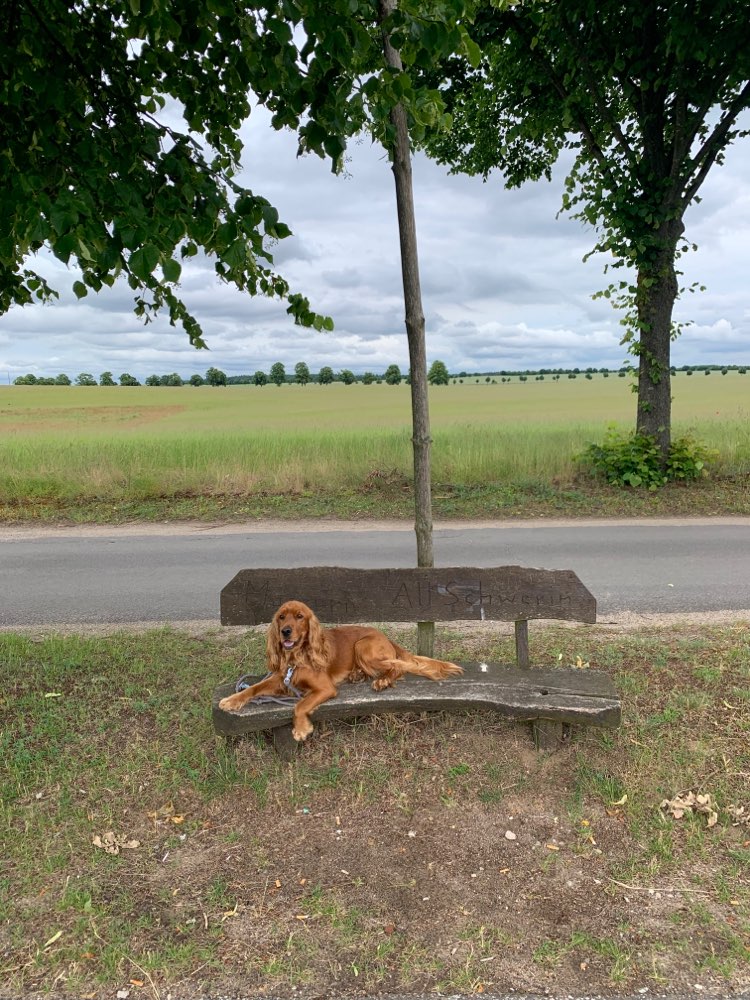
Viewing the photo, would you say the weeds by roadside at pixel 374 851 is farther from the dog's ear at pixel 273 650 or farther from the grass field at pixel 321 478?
the grass field at pixel 321 478

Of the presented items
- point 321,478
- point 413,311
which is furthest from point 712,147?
point 413,311

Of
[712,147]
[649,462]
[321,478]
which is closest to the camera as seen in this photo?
[712,147]

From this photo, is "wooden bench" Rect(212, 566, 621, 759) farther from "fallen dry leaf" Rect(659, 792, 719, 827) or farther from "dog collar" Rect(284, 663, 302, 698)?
"fallen dry leaf" Rect(659, 792, 719, 827)

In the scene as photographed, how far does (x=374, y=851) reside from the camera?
2.93 meters

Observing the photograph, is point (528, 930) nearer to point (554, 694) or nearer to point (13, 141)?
point (554, 694)

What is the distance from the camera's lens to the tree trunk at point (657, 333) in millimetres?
10781

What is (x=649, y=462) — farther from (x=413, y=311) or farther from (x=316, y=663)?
(x=316, y=663)

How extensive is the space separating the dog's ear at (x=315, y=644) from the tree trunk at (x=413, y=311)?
84 centimetres

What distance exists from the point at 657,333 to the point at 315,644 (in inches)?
388

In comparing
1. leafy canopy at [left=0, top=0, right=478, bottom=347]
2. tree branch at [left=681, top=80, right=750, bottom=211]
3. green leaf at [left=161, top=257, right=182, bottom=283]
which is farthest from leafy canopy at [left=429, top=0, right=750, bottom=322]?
green leaf at [left=161, top=257, right=182, bottom=283]

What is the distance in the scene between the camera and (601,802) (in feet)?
10.5

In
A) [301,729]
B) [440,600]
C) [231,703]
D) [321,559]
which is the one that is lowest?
[321,559]

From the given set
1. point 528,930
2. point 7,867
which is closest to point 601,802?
point 528,930

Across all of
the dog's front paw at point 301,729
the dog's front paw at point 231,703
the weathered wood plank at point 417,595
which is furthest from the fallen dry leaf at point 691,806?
the dog's front paw at point 231,703
